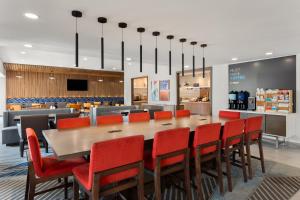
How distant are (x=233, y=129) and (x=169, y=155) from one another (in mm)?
1316

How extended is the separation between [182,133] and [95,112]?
5276mm

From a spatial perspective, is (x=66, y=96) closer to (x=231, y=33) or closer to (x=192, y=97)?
(x=192, y=97)

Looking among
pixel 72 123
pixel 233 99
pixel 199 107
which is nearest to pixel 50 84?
pixel 199 107

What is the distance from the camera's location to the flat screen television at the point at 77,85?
13.9 m

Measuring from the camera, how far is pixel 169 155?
223 centimetres

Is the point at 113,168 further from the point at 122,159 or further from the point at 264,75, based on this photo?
the point at 264,75

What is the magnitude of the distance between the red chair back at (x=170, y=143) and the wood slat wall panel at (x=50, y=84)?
11.6 metres

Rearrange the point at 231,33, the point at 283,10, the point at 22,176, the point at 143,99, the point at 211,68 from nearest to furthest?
the point at 283,10, the point at 22,176, the point at 231,33, the point at 211,68, the point at 143,99

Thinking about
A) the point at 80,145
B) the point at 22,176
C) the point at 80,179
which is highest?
the point at 80,145

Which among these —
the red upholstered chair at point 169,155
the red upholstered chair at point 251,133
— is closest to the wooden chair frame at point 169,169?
the red upholstered chair at point 169,155

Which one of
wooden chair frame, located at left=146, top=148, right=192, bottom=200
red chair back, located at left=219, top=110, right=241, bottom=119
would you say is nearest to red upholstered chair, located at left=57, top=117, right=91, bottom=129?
wooden chair frame, located at left=146, top=148, right=192, bottom=200

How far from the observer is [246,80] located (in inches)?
257

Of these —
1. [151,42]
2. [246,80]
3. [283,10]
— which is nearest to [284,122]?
[246,80]

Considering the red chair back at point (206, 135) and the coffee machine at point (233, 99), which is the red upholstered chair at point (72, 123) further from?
the coffee machine at point (233, 99)
